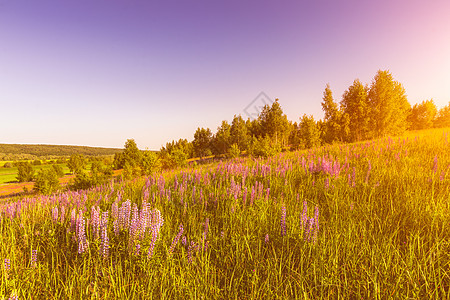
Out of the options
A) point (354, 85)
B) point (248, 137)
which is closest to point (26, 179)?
point (248, 137)

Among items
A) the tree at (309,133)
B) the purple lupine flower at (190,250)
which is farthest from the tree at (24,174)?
the purple lupine flower at (190,250)

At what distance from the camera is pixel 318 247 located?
1.92m

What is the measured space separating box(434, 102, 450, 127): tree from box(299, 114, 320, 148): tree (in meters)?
52.6

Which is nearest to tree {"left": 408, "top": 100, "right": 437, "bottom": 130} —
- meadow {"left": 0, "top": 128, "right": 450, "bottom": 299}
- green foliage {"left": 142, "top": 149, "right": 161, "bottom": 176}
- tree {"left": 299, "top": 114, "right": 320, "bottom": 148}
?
tree {"left": 299, "top": 114, "right": 320, "bottom": 148}

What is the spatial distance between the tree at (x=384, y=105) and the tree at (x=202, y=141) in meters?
60.4

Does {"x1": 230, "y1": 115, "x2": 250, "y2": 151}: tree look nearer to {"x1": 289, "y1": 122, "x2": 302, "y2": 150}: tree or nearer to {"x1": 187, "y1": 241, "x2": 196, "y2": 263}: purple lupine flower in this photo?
{"x1": 289, "y1": 122, "x2": 302, "y2": 150}: tree

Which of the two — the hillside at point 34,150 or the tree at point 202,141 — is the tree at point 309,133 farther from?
the hillside at point 34,150

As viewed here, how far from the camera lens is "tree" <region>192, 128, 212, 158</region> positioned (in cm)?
8454

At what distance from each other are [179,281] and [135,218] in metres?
0.72

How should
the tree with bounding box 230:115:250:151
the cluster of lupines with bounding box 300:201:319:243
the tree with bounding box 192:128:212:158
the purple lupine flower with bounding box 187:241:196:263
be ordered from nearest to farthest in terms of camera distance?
the purple lupine flower with bounding box 187:241:196:263 → the cluster of lupines with bounding box 300:201:319:243 → the tree with bounding box 230:115:250:151 → the tree with bounding box 192:128:212:158

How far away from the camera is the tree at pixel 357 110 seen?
111 ft

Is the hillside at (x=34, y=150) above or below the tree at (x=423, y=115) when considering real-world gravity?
below

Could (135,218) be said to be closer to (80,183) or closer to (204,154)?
(80,183)

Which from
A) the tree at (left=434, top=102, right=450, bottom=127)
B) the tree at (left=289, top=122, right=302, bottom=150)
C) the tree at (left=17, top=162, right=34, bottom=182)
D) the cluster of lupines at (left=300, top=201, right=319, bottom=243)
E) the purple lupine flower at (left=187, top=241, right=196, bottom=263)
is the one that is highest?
the tree at (left=434, top=102, right=450, bottom=127)
